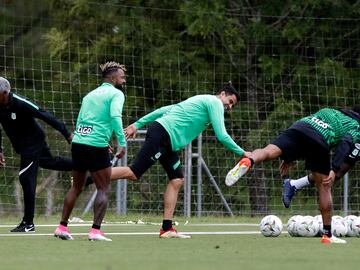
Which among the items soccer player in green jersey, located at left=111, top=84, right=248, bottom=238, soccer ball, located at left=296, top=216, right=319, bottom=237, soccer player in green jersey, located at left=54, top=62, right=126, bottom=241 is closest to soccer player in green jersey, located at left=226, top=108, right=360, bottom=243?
soccer player in green jersey, located at left=111, top=84, right=248, bottom=238

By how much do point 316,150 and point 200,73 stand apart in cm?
1303

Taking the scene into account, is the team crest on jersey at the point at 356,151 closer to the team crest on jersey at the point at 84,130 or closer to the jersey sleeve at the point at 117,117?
the jersey sleeve at the point at 117,117

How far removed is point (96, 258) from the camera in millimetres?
9750

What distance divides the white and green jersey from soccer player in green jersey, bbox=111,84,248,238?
3.03 feet

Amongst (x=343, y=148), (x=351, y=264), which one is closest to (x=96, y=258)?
(x=351, y=264)

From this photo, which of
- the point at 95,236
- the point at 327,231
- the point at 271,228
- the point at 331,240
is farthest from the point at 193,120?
the point at 331,240

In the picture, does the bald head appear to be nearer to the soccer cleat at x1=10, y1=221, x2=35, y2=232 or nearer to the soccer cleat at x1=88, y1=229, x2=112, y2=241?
the soccer cleat at x1=10, y1=221, x2=35, y2=232

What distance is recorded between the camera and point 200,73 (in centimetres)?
2547

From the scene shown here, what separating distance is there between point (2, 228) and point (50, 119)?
2040 mm

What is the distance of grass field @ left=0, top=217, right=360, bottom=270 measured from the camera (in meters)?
9.18

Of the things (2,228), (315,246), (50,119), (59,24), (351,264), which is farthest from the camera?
(59,24)

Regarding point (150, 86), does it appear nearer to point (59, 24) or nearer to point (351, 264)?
point (59, 24)

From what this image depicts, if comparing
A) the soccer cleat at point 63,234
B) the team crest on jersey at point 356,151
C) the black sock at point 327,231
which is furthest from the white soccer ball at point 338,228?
the soccer cleat at point 63,234

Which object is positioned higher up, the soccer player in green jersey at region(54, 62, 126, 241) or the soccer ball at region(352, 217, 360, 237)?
the soccer player in green jersey at region(54, 62, 126, 241)
